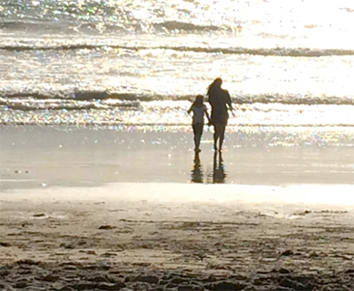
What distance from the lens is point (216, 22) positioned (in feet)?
166

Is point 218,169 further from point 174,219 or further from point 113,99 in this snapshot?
point 113,99

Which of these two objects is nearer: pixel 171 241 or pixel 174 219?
pixel 171 241

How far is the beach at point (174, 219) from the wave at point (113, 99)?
10.0 metres

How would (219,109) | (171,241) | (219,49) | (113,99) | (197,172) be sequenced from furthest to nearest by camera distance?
(219,49)
(113,99)
(219,109)
(197,172)
(171,241)

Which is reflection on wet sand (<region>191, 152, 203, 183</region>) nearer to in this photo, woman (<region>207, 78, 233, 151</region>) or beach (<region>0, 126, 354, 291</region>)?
beach (<region>0, 126, 354, 291</region>)

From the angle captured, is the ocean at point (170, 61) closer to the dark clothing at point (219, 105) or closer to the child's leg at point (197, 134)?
the dark clothing at point (219, 105)

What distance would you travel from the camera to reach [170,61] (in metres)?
37.1

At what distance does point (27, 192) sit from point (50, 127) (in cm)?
1088

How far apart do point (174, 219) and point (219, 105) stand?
884cm

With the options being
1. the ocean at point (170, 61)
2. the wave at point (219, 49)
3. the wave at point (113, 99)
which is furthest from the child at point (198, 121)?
the wave at point (219, 49)

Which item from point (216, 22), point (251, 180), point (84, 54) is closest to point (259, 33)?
point (216, 22)

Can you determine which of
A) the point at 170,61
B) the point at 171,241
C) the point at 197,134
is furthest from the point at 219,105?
the point at 170,61

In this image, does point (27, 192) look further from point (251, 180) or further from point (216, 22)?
point (216, 22)

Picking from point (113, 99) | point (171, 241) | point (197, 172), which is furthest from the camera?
point (113, 99)
